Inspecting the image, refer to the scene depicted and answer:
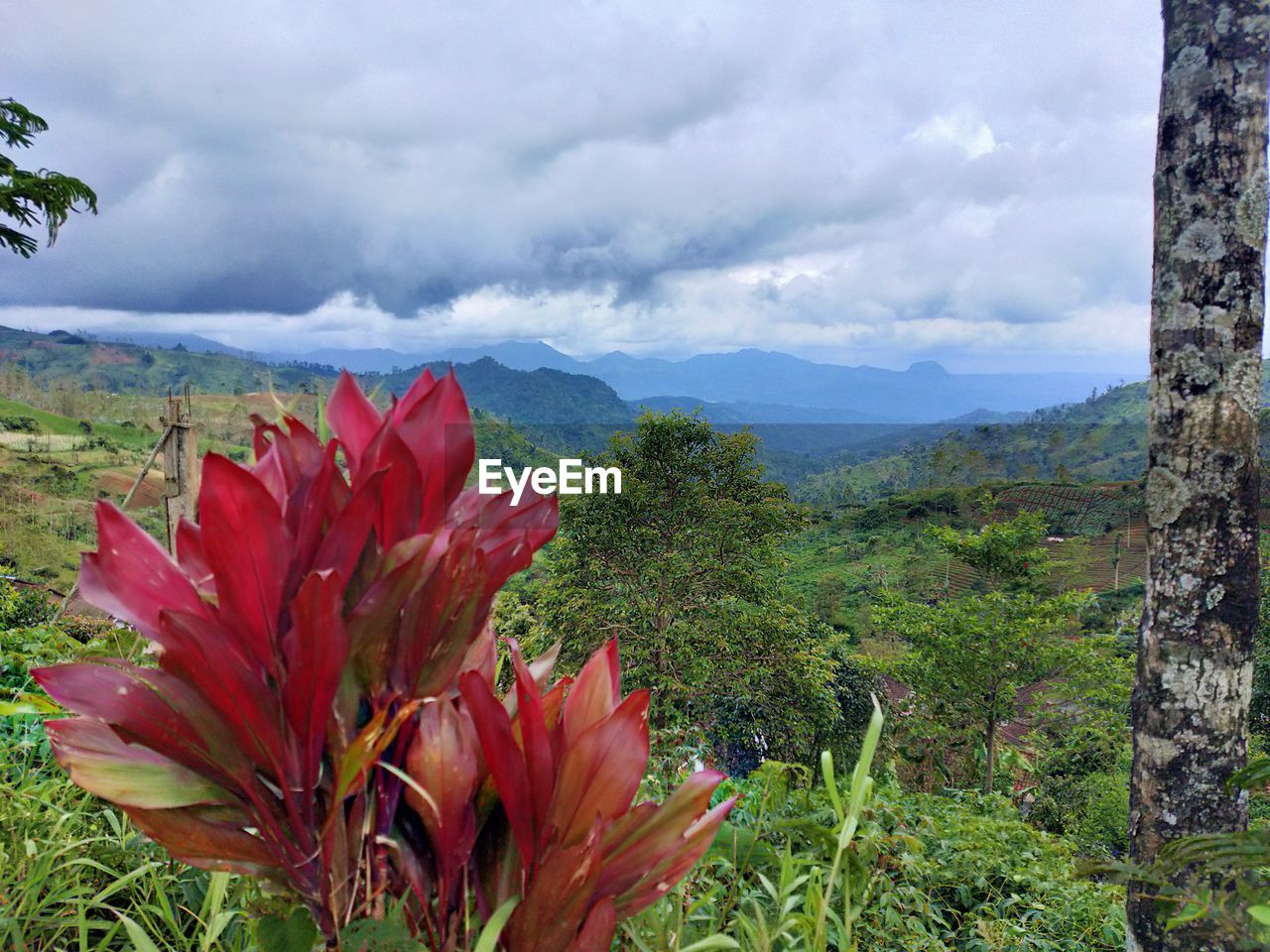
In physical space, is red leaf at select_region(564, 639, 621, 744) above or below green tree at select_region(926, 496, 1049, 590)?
above

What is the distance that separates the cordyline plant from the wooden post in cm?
394

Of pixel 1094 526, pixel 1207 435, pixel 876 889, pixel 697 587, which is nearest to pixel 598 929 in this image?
pixel 876 889

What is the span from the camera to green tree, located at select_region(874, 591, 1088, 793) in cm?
1356

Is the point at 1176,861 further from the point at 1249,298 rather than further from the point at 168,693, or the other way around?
the point at 1249,298

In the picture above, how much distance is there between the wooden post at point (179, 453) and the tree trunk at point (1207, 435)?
4295mm

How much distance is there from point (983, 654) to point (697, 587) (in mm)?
6118

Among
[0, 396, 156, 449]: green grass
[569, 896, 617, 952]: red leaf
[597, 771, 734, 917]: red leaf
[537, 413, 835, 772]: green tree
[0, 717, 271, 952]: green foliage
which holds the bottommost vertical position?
[537, 413, 835, 772]: green tree

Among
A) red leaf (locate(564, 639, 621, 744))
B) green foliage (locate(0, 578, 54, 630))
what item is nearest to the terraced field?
green foliage (locate(0, 578, 54, 630))

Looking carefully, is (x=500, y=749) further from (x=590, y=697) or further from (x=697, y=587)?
(x=697, y=587)

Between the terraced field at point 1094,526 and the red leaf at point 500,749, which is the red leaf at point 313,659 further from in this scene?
the terraced field at point 1094,526

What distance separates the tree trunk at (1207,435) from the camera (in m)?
1.94

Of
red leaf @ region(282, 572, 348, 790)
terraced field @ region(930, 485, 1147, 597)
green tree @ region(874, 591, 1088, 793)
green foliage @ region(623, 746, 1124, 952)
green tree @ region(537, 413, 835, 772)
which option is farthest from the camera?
terraced field @ region(930, 485, 1147, 597)

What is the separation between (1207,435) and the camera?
1.96 meters

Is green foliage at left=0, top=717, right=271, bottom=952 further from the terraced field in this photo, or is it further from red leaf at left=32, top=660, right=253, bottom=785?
the terraced field
